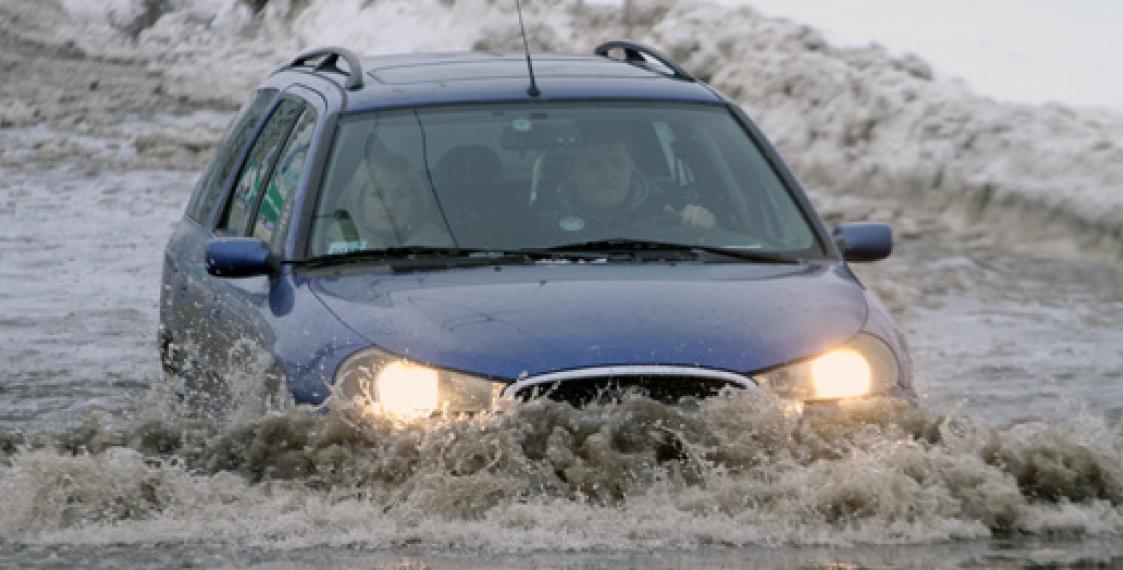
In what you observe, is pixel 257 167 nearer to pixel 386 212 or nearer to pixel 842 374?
pixel 386 212

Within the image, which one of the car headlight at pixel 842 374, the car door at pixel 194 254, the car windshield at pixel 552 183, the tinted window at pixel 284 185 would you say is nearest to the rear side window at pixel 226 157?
the car door at pixel 194 254

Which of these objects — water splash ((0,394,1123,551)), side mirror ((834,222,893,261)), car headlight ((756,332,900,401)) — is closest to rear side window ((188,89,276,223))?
side mirror ((834,222,893,261))

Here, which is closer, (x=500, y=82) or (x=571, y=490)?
(x=571, y=490)

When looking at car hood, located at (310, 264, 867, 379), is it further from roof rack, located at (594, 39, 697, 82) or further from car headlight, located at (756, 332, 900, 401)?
roof rack, located at (594, 39, 697, 82)

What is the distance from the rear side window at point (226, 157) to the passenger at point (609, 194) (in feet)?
5.46

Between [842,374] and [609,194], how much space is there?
4.58ft

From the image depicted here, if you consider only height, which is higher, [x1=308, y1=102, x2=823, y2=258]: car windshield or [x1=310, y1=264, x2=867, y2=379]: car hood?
[x1=310, y1=264, x2=867, y2=379]: car hood

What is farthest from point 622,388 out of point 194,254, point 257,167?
point 194,254

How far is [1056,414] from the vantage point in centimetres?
1052

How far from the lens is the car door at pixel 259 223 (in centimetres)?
798

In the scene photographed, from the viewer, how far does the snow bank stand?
16297mm

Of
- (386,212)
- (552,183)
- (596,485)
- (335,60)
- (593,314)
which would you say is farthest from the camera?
(335,60)

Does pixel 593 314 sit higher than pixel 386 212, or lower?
higher

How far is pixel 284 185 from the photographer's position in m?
8.76
